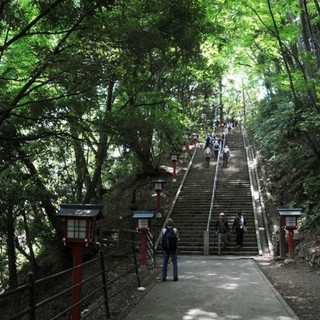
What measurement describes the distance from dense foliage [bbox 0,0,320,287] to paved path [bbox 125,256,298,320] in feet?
11.6

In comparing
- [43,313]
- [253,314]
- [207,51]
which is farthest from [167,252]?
[207,51]

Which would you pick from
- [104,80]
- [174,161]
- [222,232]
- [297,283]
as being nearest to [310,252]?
[297,283]

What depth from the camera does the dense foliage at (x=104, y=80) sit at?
26.1 ft

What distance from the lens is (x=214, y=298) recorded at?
7.84 m

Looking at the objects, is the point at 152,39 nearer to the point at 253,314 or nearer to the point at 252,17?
the point at 253,314

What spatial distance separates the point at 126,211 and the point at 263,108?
17409 mm

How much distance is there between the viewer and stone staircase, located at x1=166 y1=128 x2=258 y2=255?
1692 cm

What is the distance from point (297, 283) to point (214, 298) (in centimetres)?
280

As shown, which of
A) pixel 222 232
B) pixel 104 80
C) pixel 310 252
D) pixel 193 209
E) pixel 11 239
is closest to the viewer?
pixel 104 80

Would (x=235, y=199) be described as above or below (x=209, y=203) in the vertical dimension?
above

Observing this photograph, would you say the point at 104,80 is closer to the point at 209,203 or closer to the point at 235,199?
the point at 209,203

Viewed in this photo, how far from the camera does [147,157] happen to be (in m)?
24.9

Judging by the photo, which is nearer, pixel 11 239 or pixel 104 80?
pixel 104 80

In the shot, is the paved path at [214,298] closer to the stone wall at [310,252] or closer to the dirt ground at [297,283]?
the dirt ground at [297,283]
